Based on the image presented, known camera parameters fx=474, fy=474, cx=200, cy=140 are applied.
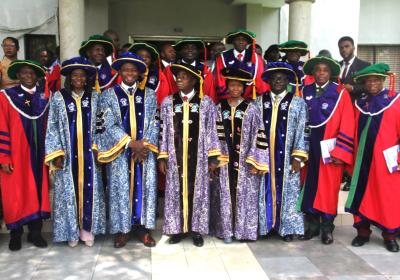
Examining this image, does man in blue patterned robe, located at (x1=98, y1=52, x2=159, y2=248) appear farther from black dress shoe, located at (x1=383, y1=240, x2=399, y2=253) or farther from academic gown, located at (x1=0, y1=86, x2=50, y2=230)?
black dress shoe, located at (x1=383, y1=240, x2=399, y2=253)

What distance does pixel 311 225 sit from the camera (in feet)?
18.1

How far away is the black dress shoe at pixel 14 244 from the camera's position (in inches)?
198

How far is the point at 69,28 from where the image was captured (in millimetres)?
7094

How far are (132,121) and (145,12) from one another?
608cm

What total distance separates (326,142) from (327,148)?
7 centimetres

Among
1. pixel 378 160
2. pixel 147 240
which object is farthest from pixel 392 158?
pixel 147 240

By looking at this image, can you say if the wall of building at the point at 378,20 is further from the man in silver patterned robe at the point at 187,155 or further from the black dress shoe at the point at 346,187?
the man in silver patterned robe at the point at 187,155

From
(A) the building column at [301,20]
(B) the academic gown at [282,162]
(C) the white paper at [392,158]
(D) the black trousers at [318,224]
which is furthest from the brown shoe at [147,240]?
(A) the building column at [301,20]

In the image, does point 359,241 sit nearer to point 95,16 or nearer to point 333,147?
point 333,147

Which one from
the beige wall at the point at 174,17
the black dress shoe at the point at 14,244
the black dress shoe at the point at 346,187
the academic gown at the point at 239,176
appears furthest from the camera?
the beige wall at the point at 174,17

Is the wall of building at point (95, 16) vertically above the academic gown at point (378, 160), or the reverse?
the wall of building at point (95, 16)

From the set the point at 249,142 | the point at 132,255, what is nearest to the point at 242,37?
the point at 249,142

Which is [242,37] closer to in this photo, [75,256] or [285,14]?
[75,256]

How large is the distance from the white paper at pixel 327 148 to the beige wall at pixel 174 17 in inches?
236
